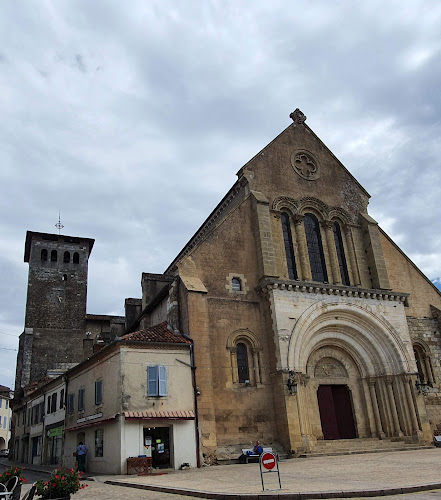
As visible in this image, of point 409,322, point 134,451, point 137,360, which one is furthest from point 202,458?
point 409,322

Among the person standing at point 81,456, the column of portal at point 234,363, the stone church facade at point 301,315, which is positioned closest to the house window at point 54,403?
the stone church facade at point 301,315

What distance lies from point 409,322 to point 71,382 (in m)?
19.0

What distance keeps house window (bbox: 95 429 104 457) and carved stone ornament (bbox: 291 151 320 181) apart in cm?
1716

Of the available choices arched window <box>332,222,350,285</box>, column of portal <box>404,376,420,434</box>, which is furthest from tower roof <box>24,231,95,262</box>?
column of portal <box>404,376,420,434</box>

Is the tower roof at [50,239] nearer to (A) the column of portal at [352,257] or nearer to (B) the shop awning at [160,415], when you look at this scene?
(A) the column of portal at [352,257]

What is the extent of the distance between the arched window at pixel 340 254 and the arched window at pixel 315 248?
118cm

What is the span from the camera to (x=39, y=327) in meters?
43.3

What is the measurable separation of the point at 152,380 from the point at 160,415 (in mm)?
1409

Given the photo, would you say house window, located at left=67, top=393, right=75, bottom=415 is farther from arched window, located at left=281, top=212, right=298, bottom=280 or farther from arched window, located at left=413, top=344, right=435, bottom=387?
arched window, located at left=413, top=344, right=435, bottom=387

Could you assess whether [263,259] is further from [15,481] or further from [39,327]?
[39,327]

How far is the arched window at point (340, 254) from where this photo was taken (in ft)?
87.6

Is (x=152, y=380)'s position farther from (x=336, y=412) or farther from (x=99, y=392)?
(x=336, y=412)

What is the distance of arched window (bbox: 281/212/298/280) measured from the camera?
82.9 ft

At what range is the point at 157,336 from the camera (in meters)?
20.3
